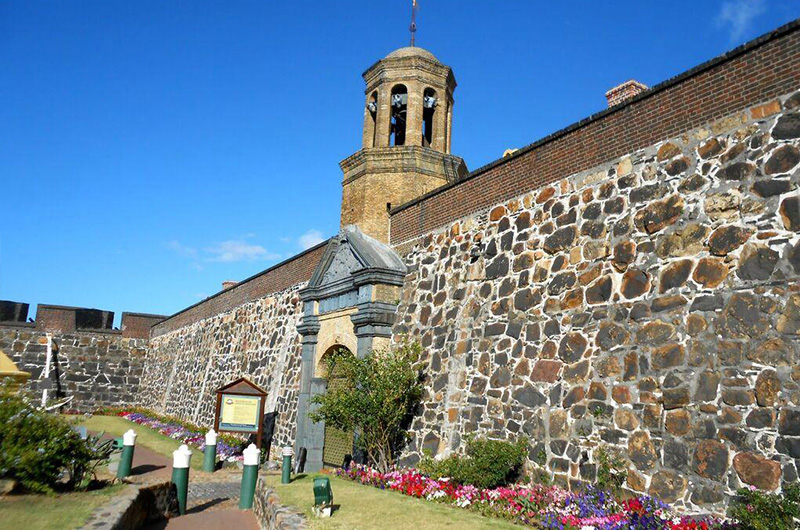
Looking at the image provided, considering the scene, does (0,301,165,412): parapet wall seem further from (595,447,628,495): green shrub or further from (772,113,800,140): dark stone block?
(772,113,800,140): dark stone block

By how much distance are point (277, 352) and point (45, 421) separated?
10248 millimetres

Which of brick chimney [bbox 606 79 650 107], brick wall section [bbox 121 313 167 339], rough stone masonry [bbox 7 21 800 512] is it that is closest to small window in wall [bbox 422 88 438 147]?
rough stone masonry [bbox 7 21 800 512]

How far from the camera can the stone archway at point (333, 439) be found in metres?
14.1

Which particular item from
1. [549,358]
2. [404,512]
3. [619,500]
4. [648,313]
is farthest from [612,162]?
[404,512]

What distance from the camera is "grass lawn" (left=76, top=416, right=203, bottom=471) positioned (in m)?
16.9

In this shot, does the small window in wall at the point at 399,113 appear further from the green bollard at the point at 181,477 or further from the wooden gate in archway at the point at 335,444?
the green bollard at the point at 181,477

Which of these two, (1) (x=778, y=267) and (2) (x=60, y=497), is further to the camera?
(2) (x=60, y=497)

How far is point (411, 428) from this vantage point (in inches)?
465

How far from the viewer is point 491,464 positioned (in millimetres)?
9047

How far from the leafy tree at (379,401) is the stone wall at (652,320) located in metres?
0.63

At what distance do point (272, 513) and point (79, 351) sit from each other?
2558 cm

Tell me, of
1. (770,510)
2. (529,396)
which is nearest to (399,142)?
(529,396)

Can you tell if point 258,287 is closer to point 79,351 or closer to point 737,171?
point 79,351

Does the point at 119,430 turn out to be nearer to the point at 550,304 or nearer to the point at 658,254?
the point at 550,304
